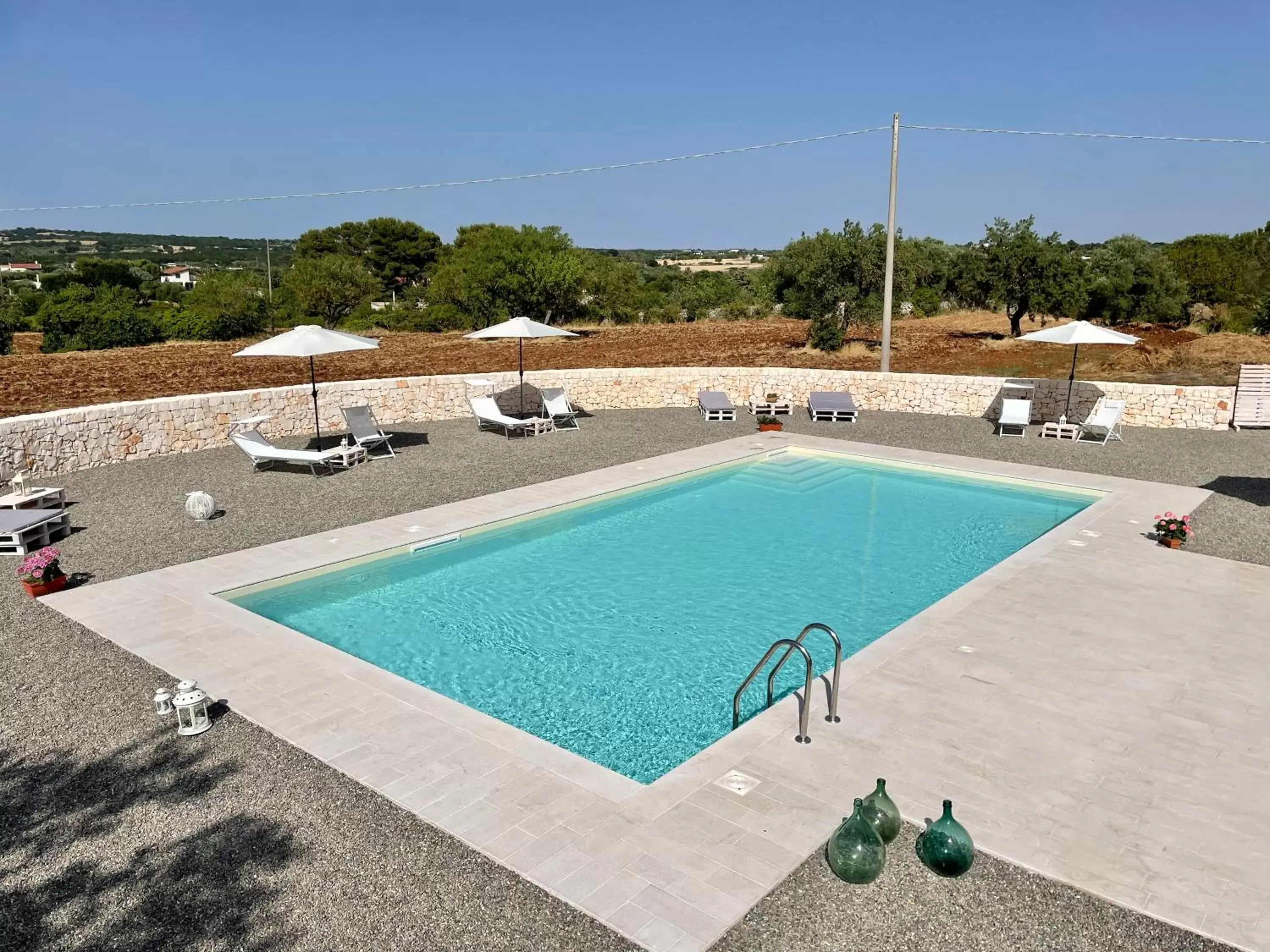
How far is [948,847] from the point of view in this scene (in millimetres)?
4133

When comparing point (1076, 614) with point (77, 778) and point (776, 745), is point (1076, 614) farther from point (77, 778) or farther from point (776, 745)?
point (77, 778)

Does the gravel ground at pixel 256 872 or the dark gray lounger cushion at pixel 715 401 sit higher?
the dark gray lounger cushion at pixel 715 401

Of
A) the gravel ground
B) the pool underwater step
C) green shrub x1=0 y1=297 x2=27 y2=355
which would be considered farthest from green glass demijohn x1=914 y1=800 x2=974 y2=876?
green shrub x1=0 y1=297 x2=27 y2=355

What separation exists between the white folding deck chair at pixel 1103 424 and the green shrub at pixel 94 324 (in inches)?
1149

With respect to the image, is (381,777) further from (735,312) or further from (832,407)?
(735,312)

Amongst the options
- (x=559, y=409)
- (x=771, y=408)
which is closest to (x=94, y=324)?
(x=559, y=409)

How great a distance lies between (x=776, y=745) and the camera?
213 inches

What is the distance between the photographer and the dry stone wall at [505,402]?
13.0 meters

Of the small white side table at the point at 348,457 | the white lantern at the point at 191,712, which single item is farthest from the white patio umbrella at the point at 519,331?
the white lantern at the point at 191,712

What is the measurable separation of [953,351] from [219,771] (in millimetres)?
26226

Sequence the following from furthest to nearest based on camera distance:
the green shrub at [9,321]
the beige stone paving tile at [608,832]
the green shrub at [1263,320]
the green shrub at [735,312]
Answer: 1. the green shrub at [735,312]
2. the green shrub at [9,321]
3. the green shrub at [1263,320]
4. the beige stone paving tile at [608,832]

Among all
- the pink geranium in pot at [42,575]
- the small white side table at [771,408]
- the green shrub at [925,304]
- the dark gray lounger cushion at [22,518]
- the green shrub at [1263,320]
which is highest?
the green shrub at [925,304]

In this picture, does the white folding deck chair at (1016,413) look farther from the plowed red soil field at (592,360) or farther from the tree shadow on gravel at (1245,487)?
the plowed red soil field at (592,360)

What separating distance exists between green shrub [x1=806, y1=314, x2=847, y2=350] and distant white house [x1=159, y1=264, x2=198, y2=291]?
64097 millimetres
